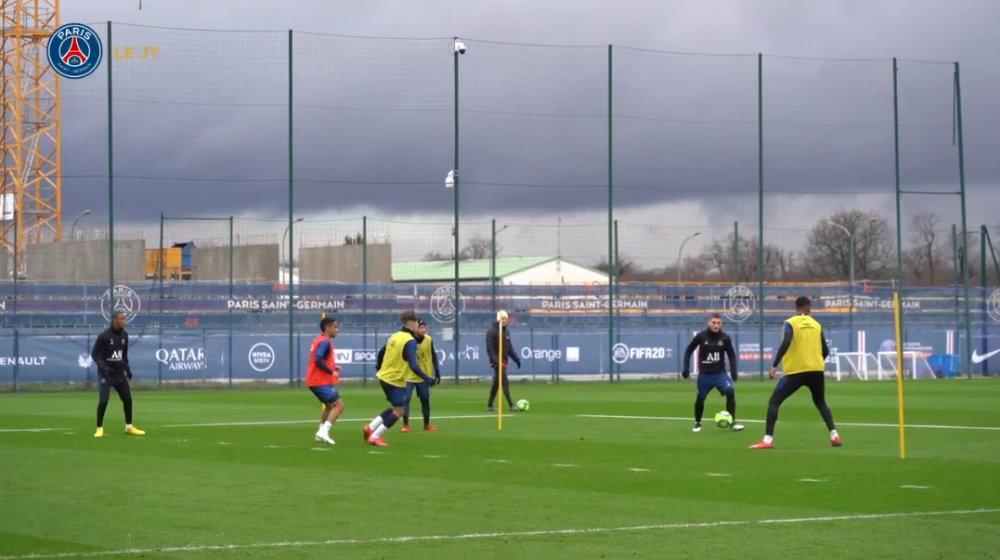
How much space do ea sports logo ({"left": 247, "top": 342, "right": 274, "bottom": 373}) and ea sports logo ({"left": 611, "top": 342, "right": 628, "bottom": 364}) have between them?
11913 mm

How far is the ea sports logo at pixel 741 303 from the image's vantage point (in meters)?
49.2

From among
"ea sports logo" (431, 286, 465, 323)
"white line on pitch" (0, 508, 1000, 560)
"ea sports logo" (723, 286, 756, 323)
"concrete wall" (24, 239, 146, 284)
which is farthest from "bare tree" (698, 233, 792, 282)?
"white line on pitch" (0, 508, 1000, 560)

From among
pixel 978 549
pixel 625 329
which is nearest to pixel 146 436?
pixel 978 549

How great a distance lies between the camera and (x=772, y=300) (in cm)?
5444

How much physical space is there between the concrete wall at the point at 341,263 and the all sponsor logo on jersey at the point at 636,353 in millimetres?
9514

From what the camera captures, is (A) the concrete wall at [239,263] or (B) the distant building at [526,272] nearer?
(A) the concrete wall at [239,263]

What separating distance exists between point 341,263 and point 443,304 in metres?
7.61

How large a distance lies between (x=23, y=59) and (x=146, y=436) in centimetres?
3502

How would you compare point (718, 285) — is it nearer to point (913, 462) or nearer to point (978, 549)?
point (913, 462)

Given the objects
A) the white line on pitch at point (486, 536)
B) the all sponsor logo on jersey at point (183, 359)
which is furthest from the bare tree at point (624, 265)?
the white line on pitch at point (486, 536)

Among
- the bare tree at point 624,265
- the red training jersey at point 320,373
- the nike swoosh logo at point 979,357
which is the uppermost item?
the bare tree at point 624,265

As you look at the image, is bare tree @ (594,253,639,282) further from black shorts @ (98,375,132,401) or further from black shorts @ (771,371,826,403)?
black shorts @ (771,371,826,403)

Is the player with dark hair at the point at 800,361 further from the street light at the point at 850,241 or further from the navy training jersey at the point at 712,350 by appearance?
the street light at the point at 850,241

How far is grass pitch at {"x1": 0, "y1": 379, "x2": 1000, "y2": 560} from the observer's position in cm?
958
